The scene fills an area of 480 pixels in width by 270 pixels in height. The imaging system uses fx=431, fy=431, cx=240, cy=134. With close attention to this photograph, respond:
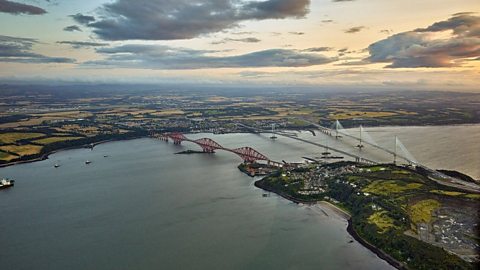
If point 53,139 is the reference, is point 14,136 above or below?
above

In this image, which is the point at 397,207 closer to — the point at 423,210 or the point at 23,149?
the point at 423,210

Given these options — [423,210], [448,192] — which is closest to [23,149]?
[423,210]

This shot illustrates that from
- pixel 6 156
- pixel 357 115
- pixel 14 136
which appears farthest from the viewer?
pixel 357 115

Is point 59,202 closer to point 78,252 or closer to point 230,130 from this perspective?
point 78,252


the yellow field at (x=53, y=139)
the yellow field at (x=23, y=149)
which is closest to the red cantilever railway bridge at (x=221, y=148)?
the yellow field at (x=53, y=139)

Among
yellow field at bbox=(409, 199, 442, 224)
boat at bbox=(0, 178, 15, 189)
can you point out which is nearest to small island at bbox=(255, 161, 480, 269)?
yellow field at bbox=(409, 199, 442, 224)

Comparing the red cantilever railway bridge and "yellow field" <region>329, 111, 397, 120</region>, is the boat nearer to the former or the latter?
the red cantilever railway bridge

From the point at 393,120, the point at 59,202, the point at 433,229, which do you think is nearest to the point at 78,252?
the point at 59,202
